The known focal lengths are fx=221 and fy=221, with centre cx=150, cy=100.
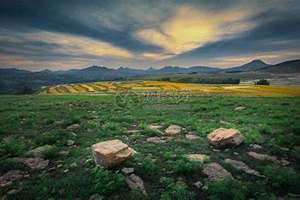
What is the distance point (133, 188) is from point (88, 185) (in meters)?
1.44

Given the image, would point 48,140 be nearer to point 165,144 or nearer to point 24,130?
point 24,130

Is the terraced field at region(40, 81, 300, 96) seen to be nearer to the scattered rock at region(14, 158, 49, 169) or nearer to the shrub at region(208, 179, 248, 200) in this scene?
the shrub at region(208, 179, 248, 200)

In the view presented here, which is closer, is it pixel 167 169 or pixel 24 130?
pixel 167 169

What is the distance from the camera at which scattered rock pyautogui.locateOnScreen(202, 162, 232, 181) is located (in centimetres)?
759

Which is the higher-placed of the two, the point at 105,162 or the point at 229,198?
the point at 105,162

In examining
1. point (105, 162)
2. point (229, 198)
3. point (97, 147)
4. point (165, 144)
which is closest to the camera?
point (229, 198)

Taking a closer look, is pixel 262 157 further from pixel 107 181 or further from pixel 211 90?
pixel 211 90

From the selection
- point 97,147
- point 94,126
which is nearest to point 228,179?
point 97,147

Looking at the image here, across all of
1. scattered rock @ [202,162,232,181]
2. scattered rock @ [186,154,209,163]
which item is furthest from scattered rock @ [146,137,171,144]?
scattered rock @ [202,162,232,181]

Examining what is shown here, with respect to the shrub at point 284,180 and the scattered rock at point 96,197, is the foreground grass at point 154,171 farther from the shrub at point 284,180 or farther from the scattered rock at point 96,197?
the scattered rock at point 96,197

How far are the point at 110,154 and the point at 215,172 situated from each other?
3.80 metres

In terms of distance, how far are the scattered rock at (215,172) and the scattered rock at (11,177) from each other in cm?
643

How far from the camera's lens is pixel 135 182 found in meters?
7.25

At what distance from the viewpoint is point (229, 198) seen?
20.9ft
